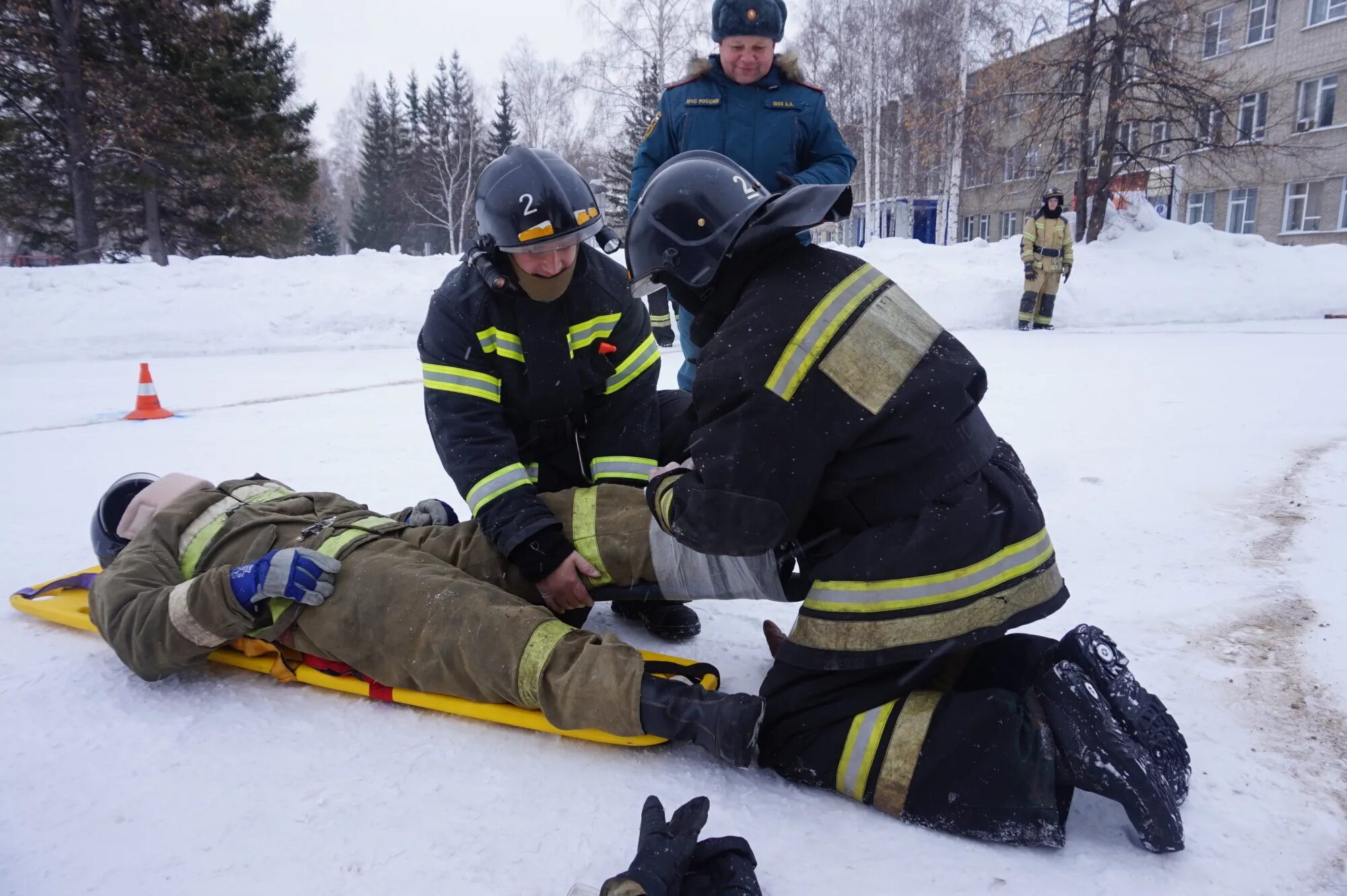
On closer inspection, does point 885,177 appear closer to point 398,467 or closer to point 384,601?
point 398,467

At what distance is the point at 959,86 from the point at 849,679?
1892 centimetres

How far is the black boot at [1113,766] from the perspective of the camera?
1.34 metres

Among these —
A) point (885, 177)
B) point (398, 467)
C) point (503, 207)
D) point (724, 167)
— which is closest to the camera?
point (724, 167)

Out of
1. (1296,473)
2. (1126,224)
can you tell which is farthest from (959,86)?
(1296,473)

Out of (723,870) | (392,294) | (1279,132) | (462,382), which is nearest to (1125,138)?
(392,294)

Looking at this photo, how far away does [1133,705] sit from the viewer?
1464 mm

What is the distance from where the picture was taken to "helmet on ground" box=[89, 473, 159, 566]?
2506 millimetres

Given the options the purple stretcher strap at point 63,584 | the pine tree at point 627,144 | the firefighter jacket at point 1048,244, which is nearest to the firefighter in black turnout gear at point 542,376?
the purple stretcher strap at point 63,584

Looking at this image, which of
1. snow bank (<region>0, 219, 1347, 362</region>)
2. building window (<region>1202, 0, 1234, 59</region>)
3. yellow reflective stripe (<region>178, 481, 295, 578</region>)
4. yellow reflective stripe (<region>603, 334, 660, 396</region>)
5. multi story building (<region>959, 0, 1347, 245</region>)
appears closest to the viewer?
yellow reflective stripe (<region>178, 481, 295, 578</region>)

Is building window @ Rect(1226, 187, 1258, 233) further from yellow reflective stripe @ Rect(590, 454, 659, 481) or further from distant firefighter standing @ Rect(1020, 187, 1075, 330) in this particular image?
yellow reflective stripe @ Rect(590, 454, 659, 481)

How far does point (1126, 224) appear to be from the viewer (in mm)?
13039

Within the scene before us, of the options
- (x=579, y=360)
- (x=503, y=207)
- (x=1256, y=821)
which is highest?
(x=503, y=207)

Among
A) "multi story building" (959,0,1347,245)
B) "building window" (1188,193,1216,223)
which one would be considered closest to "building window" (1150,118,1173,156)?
"multi story building" (959,0,1347,245)

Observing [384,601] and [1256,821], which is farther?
[384,601]
